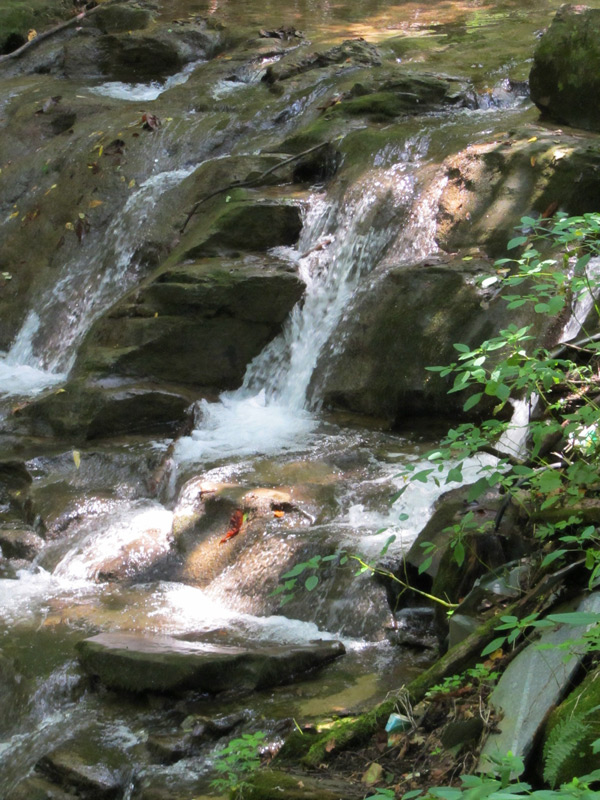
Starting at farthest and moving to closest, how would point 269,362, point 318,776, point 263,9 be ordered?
point 263,9 < point 269,362 < point 318,776

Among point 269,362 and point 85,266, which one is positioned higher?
point 85,266

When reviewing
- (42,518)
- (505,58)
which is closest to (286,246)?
(42,518)

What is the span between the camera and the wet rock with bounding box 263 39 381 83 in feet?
36.1

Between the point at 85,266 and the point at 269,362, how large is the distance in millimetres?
2653

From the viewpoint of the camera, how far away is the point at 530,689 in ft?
9.07

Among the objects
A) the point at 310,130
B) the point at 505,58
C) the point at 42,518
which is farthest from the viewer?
the point at 505,58

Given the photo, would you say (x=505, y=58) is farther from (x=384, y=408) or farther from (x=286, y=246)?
(x=384, y=408)

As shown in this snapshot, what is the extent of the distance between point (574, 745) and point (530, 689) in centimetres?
44

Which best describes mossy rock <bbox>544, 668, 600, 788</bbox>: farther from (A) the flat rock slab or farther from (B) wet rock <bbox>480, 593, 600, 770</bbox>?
(A) the flat rock slab

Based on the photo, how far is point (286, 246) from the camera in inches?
325

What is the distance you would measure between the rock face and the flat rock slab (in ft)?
17.1

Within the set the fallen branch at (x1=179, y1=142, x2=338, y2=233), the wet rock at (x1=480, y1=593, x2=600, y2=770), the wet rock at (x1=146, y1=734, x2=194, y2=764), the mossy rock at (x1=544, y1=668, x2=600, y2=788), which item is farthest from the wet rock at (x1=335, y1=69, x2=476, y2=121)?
the mossy rock at (x1=544, y1=668, x2=600, y2=788)

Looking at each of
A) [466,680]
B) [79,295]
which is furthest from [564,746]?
[79,295]

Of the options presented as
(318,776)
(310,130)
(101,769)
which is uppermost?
(310,130)
